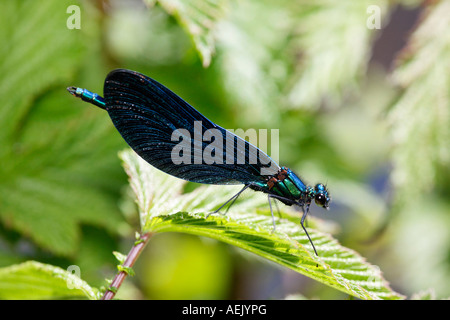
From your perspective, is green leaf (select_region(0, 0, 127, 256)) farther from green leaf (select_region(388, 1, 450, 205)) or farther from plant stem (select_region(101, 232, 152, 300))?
green leaf (select_region(388, 1, 450, 205))

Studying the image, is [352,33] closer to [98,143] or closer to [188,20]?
[188,20]

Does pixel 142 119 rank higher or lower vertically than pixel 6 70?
lower

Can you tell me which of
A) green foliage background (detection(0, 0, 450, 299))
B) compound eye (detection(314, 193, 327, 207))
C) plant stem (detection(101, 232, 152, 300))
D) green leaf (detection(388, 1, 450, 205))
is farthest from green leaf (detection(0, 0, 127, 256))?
green leaf (detection(388, 1, 450, 205))

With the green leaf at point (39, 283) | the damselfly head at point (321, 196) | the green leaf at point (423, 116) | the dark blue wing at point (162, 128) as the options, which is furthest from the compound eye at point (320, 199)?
the green leaf at point (39, 283)

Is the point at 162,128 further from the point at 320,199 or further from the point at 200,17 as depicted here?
the point at 320,199

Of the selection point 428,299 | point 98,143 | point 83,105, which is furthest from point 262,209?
point 83,105

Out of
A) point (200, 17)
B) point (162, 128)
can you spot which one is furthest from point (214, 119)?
point (162, 128)
